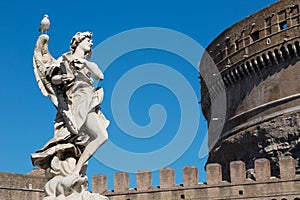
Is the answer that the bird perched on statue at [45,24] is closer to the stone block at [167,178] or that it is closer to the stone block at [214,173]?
the stone block at [214,173]

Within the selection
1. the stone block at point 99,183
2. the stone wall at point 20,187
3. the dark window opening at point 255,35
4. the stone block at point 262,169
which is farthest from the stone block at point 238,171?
the stone wall at point 20,187

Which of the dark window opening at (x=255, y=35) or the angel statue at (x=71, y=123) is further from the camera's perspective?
the dark window opening at (x=255, y=35)

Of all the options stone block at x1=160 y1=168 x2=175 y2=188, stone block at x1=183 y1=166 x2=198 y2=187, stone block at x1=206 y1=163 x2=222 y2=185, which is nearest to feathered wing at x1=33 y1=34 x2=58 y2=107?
stone block at x1=183 y1=166 x2=198 y2=187

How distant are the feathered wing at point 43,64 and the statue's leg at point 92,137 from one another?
0.26 meters

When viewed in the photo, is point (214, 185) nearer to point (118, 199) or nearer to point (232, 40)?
point (118, 199)

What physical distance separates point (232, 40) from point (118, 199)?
9.12 meters

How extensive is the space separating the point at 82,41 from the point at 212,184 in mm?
21379

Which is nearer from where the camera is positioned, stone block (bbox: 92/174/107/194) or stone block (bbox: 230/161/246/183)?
stone block (bbox: 230/161/246/183)

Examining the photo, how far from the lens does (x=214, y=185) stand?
2492cm

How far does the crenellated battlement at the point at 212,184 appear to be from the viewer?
24094 millimetres

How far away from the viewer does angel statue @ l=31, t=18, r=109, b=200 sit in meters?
3.81

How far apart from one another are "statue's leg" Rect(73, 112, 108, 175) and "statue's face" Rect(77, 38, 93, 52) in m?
0.43

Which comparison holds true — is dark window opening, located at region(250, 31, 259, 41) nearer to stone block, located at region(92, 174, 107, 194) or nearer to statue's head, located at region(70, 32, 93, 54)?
stone block, located at region(92, 174, 107, 194)

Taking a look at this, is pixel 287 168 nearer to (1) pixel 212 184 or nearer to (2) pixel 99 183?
(1) pixel 212 184
